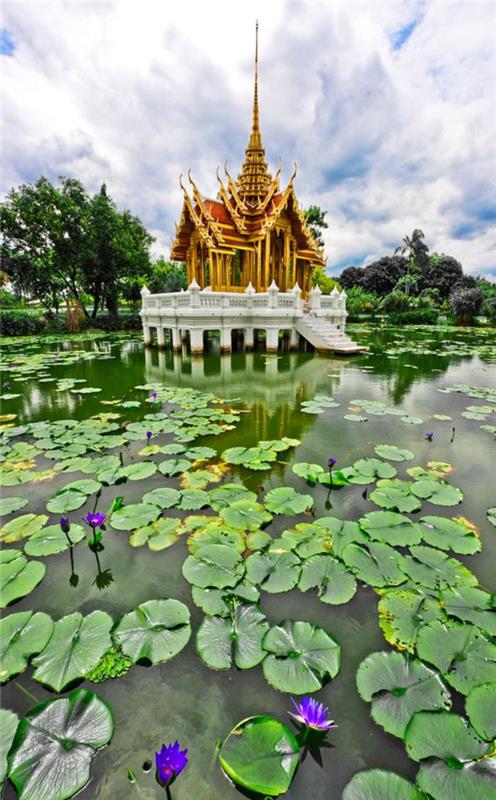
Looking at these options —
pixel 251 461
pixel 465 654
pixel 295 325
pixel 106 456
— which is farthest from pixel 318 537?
pixel 295 325

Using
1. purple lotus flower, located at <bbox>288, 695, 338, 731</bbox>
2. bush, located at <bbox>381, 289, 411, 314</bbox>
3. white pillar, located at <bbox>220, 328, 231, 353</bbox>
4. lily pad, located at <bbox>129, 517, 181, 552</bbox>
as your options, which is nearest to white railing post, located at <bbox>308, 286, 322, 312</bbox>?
white pillar, located at <bbox>220, 328, 231, 353</bbox>

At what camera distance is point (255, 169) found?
14898 millimetres

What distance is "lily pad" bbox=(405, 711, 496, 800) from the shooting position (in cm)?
118

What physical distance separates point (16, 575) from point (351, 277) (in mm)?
49737

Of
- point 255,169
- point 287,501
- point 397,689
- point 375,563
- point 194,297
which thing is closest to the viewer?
point 397,689

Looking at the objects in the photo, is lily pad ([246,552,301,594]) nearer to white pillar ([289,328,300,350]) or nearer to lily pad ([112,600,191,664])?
lily pad ([112,600,191,664])

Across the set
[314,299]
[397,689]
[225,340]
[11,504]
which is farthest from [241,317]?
[397,689]

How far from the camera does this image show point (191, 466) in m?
3.64

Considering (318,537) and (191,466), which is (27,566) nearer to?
(191,466)

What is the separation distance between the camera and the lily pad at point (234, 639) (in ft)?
5.47

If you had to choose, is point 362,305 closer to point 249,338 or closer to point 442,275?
point 442,275

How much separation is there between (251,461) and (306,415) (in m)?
1.99

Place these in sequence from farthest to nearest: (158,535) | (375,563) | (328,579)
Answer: (158,535), (375,563), (328,579)

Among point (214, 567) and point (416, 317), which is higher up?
point (416, 317)
